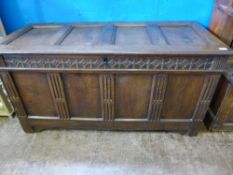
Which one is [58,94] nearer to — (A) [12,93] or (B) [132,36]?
(A) [12,93]

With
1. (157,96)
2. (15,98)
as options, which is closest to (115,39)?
(157,96)

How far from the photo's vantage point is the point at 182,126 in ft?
5.06

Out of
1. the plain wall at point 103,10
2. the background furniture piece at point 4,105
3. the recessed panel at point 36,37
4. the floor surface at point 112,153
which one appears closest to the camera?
the recessed panel at point 36,37

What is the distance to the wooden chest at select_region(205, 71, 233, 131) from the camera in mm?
1395

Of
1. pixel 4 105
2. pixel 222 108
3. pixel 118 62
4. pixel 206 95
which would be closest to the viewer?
pixel 118 62

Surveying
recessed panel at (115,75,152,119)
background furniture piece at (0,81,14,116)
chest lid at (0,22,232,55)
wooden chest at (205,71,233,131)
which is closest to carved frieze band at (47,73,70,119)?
chest lid at (0,22,232,55)

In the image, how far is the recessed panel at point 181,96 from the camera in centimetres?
127

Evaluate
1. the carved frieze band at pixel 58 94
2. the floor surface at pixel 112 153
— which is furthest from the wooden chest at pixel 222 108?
the carved frieze band at pixel 58 94

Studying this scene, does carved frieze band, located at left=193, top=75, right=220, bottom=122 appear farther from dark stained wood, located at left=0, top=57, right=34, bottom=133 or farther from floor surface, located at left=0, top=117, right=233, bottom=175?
dark stained wood, located at left=0, top=57, right=34, bottom=133

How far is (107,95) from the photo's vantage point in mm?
1352

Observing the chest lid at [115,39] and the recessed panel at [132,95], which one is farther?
the recessed panel at [132,95]

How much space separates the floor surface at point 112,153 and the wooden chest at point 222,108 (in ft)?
0.34

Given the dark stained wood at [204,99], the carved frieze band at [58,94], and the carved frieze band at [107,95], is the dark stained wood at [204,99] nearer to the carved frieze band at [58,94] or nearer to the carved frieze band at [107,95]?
the carved frieze band at [107,95]

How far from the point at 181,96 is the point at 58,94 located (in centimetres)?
99
